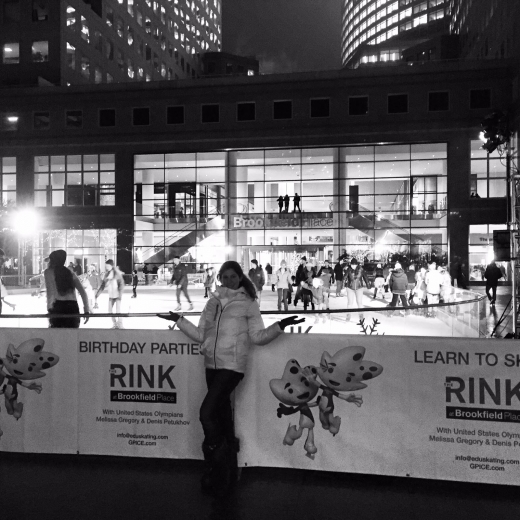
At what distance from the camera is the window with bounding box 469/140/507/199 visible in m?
36.8

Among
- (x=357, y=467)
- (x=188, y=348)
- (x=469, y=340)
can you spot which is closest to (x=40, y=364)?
(x=188, y=348)

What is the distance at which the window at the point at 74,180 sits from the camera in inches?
1612

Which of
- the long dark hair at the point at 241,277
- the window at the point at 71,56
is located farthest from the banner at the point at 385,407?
the window at the point at 71,56

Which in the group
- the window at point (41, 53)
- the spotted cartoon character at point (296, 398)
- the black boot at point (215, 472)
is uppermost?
the window at point (41, 53)

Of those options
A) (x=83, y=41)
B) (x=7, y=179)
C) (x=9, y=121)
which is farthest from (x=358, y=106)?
(x=83, y=41)

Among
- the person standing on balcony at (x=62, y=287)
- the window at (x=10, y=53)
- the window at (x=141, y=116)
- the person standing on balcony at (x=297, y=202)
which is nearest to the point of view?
the person standing on balcony at (x=62, y=287)

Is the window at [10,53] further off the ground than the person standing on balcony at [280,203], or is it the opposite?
the window at [10,53]

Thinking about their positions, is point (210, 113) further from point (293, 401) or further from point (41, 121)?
point (293, 401)

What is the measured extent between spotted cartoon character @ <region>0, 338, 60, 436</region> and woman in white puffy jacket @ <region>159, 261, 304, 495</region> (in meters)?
1.64

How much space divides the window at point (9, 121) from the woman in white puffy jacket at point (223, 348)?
41.9 m

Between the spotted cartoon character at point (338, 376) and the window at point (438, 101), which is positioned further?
the window at point (438, 101)

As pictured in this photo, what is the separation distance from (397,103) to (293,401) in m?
35.6

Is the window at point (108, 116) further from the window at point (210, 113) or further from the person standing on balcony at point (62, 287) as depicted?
the person standing on balcony at point (62, 287)

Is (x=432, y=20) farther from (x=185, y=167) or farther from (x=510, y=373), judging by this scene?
(x=510, y=373)
